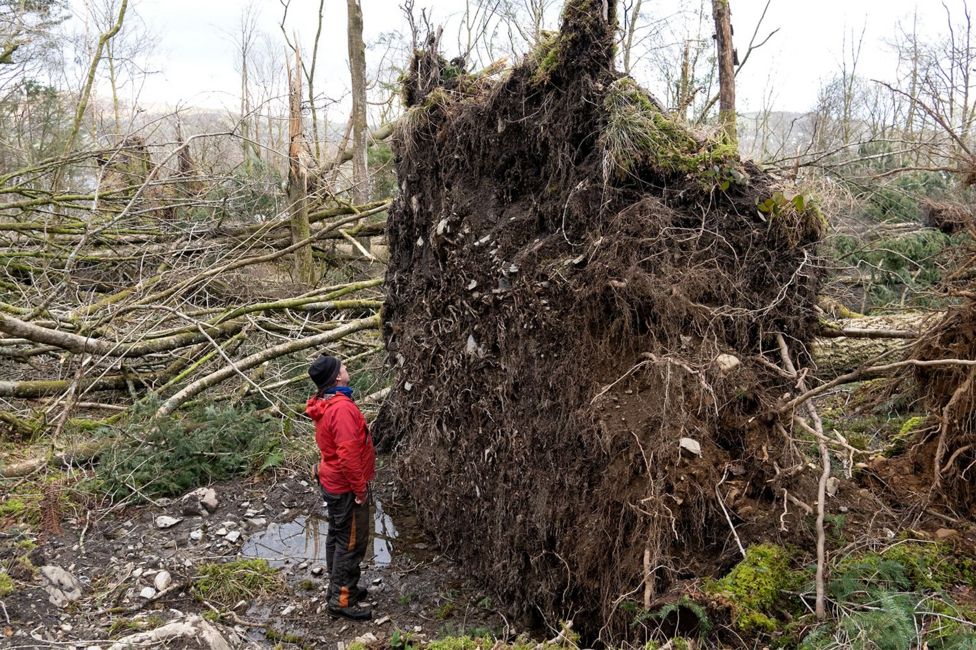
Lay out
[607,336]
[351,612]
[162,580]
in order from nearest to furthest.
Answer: [607,336]
[351,612]
[162,580]

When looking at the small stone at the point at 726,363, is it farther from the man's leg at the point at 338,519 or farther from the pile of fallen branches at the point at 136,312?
the pile of fallen branches at the point at 136,312

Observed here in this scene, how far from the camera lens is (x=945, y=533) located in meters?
3.54

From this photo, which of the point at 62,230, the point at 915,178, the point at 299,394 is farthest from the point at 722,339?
the point at 915,178

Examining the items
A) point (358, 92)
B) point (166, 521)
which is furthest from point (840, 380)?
point (358, 92)

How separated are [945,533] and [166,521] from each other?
5648mm

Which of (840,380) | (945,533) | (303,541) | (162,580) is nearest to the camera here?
(840,380)

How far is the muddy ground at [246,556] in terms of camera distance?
14.8 feet

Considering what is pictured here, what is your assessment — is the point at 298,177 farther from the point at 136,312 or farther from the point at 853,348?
the point at 853,348

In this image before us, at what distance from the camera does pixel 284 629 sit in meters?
4.70

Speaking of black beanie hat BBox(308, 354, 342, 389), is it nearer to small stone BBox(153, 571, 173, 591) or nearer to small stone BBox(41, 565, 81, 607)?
small stone BBox(153, 571, 173, 591)

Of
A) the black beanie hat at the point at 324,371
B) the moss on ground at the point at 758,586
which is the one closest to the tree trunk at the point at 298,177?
the black beanie hat at the point at 324,371

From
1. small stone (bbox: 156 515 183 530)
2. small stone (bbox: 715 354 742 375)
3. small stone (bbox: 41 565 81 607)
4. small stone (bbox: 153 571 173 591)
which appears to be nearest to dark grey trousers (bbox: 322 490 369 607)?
small stone (bbox: 153 571 173 591)

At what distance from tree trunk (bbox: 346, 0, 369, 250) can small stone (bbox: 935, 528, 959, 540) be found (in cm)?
1082

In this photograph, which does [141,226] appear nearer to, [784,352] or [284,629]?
[284,629]
